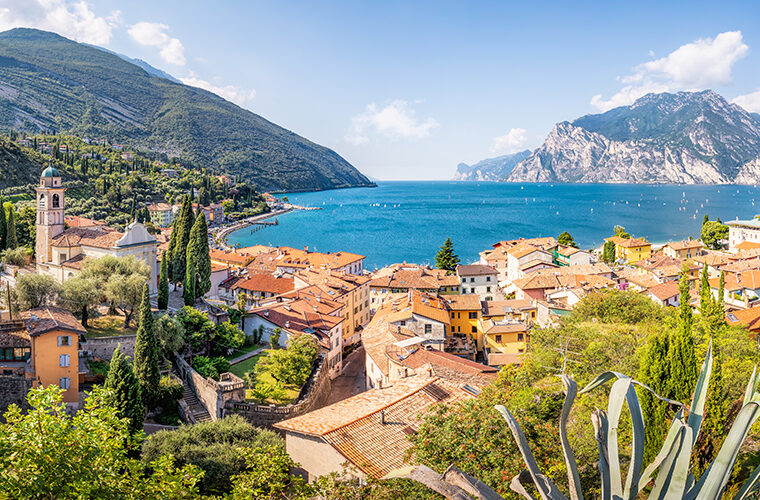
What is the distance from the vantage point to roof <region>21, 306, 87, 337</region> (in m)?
19.4

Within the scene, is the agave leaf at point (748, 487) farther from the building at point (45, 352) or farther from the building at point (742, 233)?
the building at point (742, 233)

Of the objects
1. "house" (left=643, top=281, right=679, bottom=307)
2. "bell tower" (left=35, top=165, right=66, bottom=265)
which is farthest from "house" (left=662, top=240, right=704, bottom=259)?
"bell tower" (left=35, top=165, right=66, bottom=265)

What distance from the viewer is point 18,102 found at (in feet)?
579

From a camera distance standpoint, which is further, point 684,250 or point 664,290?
point 684,250

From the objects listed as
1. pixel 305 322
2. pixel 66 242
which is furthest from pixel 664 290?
pixel 66 242

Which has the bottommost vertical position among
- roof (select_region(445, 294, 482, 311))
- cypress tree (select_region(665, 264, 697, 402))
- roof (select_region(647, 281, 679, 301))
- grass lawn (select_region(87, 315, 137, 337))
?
roof (select_region(445, 294, 482, 311))

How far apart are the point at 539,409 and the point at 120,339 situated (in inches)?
789

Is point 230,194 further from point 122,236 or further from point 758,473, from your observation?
point 758,473

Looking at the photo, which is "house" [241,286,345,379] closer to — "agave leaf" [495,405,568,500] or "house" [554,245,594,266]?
"agave leaf" [495,405,568,500]

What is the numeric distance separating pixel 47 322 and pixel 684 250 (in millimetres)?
71881

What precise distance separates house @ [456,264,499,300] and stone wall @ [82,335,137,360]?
33.7m

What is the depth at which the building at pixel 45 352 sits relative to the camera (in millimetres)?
19469

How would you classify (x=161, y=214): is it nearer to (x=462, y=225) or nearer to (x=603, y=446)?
(x=462, y=225)

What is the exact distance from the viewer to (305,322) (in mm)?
32500
